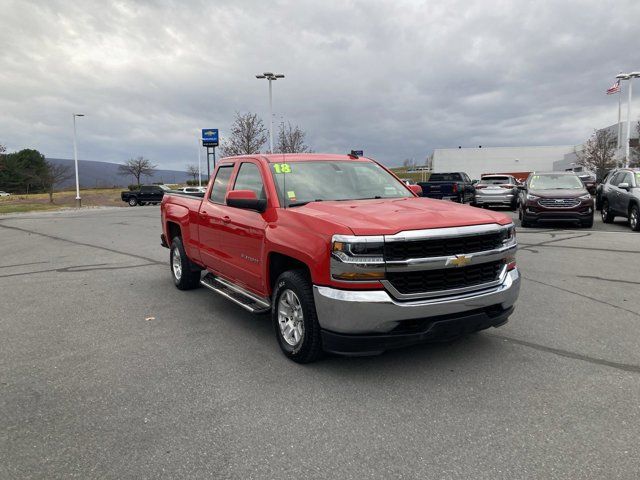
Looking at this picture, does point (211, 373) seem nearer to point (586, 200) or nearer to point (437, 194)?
point (586, 200)

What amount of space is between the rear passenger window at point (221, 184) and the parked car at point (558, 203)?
36.1 ft

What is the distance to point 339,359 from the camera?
14.1ft

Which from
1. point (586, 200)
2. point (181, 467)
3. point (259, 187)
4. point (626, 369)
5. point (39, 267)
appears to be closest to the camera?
point (181, 467)

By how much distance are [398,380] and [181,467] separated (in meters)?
1.78

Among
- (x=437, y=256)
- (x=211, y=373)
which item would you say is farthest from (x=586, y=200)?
(x=211, y=373)

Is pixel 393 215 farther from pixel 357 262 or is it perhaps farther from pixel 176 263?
pixel 176 263

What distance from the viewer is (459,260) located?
12.5ft

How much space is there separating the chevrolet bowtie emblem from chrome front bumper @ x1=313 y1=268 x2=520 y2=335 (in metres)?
0.26

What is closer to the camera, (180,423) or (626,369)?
(180,423)

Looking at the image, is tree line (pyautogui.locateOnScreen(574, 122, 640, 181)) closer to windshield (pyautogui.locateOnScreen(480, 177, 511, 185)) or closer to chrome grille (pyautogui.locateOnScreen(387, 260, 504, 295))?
windshield (pyautogui.locateOnScreen(480, 177, 511, 185))

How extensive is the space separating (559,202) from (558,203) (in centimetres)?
4

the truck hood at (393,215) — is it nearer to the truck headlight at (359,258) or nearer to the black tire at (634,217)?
the truck headlight at (359,258)

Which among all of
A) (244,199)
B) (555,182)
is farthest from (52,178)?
(244,199)

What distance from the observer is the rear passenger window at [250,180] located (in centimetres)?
507
